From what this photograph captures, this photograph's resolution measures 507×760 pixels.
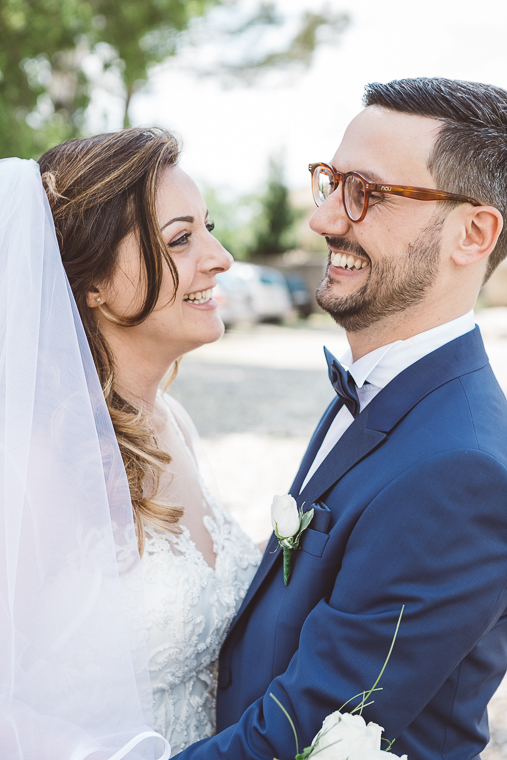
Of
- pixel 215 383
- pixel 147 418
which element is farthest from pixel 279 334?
pixel 147 418

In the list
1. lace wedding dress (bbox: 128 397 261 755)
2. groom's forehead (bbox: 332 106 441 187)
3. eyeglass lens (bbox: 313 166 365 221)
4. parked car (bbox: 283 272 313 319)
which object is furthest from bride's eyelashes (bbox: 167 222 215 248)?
parked car (bbox: 283 272 313 319)

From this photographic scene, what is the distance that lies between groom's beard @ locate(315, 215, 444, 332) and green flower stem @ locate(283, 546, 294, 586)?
71cm

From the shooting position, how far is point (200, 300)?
8.01 feet

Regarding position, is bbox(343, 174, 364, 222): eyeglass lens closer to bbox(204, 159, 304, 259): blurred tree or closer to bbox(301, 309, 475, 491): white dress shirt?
bbox(301, 309, 475, 491): white dress shirt

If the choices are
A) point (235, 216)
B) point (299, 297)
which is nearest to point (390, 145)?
point (299, 297)

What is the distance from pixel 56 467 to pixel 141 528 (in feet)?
1.34

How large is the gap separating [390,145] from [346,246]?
322mm

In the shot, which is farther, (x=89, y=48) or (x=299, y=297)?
(x=299, y=297)

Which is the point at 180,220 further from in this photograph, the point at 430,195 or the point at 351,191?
the point at 430,195

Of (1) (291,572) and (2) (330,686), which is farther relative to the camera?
(1) (291,572)

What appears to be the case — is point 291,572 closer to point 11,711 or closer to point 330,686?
point 330,686

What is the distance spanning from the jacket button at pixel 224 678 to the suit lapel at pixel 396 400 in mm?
715

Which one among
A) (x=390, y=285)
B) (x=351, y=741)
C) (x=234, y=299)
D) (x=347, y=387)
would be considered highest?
(x=390, y=285)

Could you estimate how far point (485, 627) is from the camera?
4.62 feet
